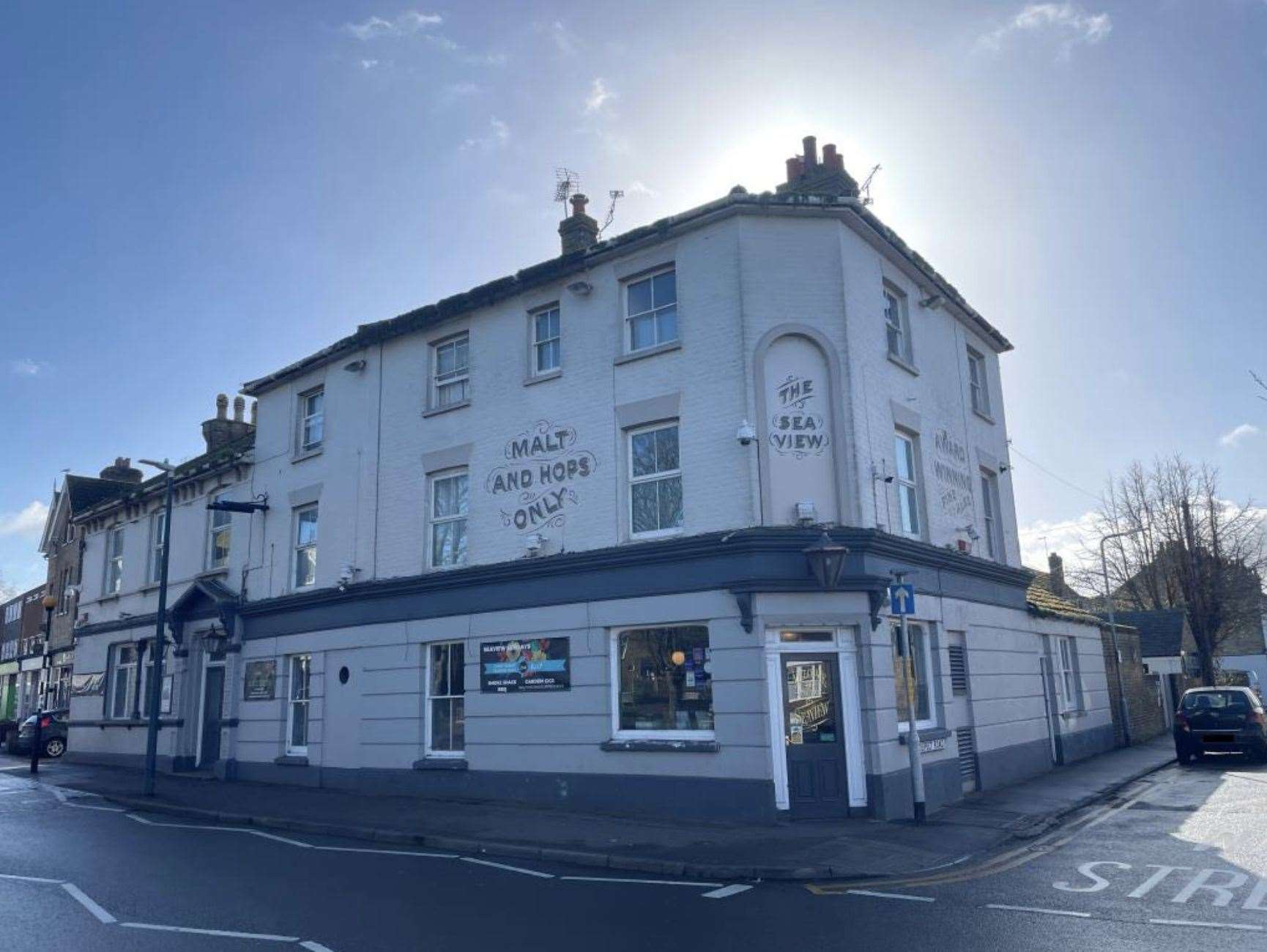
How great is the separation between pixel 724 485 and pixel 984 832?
5.88 meters

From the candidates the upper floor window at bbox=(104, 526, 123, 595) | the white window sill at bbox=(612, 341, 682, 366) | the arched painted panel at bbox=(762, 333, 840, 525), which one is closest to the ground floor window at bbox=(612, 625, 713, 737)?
the arched painted panel at bbox=(762, 333, 840, 525)

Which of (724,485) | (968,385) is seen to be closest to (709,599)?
(724,485)

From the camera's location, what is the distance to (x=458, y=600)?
17203 mm

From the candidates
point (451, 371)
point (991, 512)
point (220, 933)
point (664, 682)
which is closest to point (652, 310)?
point (451, 371)

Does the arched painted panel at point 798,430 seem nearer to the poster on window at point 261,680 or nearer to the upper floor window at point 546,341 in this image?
the upper floor window at point 546,341

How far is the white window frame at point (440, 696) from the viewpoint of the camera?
17.0 metres

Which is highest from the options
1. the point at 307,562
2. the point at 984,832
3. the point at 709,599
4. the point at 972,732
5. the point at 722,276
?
the point at 722,276

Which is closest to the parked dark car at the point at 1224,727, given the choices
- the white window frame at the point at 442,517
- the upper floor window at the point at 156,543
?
the white window frame at the point at 442,517

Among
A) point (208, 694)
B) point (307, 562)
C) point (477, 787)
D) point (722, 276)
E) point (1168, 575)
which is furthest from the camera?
point (1168, 575)

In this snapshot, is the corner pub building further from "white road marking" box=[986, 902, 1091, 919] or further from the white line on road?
the white line on road

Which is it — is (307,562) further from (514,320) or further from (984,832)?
(984,832)

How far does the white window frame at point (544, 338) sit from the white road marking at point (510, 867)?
8465mm

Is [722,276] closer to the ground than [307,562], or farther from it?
farther from it

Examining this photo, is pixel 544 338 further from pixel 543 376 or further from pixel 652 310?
Result: pixel 652 310
